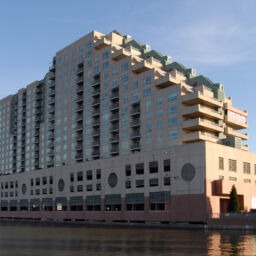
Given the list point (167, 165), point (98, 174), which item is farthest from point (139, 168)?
point (98, 174)

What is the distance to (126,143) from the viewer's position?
128 metres

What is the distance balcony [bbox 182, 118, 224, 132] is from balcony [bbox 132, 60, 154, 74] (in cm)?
2341

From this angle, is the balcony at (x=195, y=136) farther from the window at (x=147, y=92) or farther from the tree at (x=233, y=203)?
the tree at (x=233, y=203)

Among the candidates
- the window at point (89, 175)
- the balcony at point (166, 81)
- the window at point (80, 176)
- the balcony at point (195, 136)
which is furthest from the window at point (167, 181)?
the window at point (80, 176)

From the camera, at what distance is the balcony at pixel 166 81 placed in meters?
121

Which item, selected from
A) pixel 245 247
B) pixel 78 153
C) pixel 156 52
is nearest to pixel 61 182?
pixel 78 153

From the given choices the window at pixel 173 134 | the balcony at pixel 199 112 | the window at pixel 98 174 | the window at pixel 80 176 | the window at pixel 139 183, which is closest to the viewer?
the balcony at pixel 199 112

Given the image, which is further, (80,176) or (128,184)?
(80,176)

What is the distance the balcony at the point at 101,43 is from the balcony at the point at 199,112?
39748 millimetres

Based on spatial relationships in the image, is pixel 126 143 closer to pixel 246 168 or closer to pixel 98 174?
pixel 98 174

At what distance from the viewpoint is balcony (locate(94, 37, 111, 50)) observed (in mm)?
139875

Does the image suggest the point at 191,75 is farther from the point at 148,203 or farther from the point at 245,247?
the point at 245,247

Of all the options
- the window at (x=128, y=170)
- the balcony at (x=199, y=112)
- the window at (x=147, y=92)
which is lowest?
the window at (x=128, y=170)

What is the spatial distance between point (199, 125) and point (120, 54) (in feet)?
122
